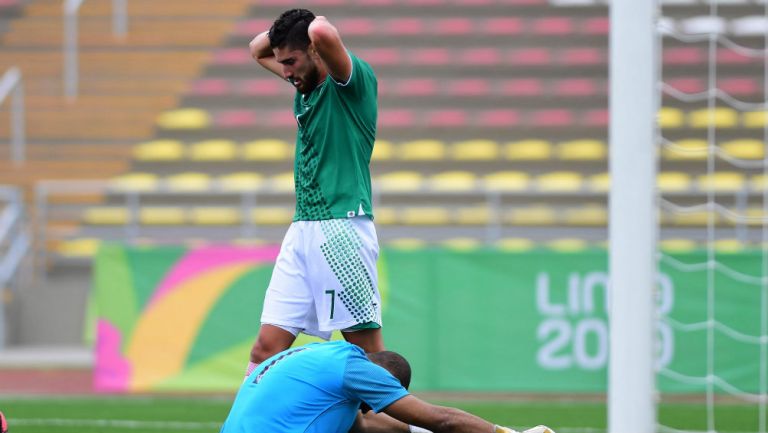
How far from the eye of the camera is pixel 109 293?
9.28 m

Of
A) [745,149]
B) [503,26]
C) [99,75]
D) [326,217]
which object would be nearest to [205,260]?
[326,217]

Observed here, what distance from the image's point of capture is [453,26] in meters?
16.1

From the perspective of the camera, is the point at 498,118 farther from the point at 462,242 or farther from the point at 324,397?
the point at 324,397

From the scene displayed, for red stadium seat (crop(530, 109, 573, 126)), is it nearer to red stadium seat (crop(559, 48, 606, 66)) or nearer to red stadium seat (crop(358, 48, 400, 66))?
red stadium seat (crop(559, 48, 606, 66))

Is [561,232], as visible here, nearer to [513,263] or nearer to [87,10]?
[513,263]

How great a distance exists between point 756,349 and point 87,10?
11.8m

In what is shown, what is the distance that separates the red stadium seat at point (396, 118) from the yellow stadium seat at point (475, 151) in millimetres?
717

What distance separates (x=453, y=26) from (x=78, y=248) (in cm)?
596

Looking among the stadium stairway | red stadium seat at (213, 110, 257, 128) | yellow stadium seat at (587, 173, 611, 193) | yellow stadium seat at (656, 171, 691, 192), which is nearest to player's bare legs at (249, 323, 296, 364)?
yellow stadium seat at (587, 173, 611, 193)

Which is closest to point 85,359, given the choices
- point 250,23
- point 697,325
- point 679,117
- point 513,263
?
point 513,263

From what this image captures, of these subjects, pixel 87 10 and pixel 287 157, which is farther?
pixel 87 10

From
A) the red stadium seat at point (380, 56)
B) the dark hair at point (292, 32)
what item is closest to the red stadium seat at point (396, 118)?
the red stadium seat at point (380, 56)

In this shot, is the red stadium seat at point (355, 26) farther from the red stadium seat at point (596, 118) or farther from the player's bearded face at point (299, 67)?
the player's bearded face at point (299, 67)

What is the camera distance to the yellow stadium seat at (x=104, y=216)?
13.8 metres
